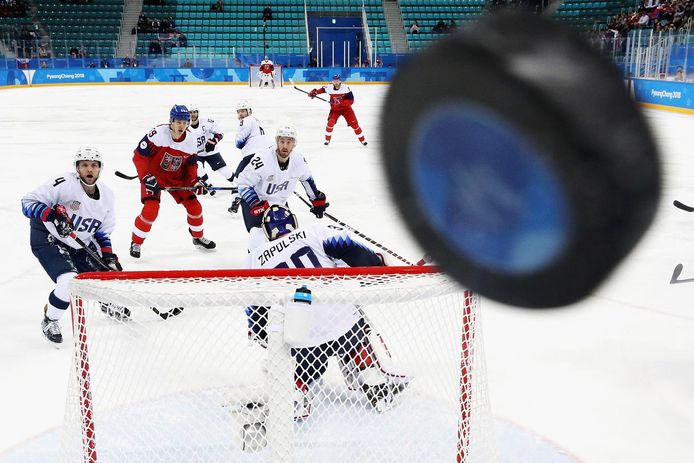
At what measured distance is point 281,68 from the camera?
→ 23.1 metres

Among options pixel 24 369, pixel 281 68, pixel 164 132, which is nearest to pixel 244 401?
pixel 24 369

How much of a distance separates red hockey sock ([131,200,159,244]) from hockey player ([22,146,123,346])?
3.73ft

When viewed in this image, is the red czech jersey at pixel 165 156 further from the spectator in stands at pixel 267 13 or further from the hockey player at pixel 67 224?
the spectator in stands at pixel 267 13

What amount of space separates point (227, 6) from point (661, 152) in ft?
95.3

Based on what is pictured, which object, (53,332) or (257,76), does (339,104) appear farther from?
(257,76)

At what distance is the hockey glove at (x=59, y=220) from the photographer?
323 cm

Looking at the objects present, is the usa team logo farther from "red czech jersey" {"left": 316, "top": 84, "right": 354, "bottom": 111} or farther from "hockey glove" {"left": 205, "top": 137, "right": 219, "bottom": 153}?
"red czech jersey" {"left": 316, "top": 84, "right": 354, "bottom": 111}

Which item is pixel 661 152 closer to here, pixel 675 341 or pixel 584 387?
pixel 584 387

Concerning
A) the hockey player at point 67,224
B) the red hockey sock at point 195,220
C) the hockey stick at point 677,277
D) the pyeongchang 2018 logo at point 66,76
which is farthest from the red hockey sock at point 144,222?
the pyeongchang 2018 logo at point 66,76

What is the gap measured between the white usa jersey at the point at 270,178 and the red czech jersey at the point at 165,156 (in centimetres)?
73

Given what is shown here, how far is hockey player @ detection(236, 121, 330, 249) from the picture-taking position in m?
4.34

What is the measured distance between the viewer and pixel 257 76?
23078mm

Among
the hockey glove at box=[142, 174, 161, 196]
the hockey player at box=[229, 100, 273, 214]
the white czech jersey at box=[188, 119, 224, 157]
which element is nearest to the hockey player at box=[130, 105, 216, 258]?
the hockey glove at box=[142, 174, 161, 196]

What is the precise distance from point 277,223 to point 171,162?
2528 millimetres
